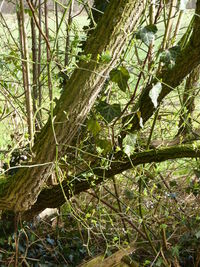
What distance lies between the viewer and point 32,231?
104 inches

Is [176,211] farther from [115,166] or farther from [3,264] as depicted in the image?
[3,264]

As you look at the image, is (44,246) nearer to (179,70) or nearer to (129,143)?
(129,143)

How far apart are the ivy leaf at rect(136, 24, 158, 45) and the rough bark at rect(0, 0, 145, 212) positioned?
0.14 feet

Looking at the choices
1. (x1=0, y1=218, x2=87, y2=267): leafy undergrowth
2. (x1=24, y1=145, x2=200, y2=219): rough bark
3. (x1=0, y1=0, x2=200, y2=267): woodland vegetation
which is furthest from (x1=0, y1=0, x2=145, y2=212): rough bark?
(x1=0, y1=218, x2=87, y2=267): leafy undergrowth

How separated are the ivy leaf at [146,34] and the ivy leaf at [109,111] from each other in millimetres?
336

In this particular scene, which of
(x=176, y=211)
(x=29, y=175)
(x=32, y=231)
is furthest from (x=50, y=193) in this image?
(x=176, y=211)

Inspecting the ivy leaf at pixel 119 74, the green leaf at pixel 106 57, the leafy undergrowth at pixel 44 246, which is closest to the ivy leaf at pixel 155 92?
the ivy leaf at pixel 119 74

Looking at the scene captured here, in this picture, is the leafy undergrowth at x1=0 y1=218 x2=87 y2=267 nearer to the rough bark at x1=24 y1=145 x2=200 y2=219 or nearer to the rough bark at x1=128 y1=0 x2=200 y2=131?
the rough bark at x1=24 y1=145 x2=200 y2=219

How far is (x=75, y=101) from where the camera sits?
1653 mm

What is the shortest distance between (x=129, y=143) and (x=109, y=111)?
0.63ft

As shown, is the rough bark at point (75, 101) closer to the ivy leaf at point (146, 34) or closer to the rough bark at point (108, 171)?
the ivy leaf at point (146, 34)

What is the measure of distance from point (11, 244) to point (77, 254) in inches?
17.1

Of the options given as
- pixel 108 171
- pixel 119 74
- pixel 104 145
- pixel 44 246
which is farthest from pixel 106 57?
pixel 44 246

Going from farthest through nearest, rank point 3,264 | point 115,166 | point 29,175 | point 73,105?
1. point 3,264
2. point 115,166
3. point 29,175
4. point 73,105
